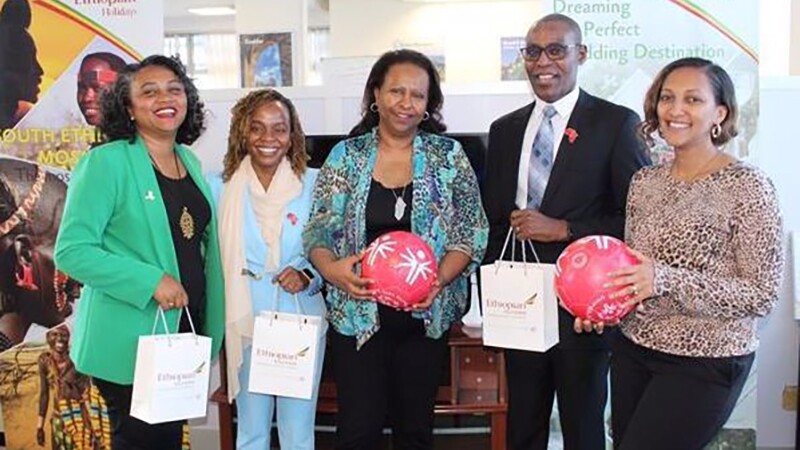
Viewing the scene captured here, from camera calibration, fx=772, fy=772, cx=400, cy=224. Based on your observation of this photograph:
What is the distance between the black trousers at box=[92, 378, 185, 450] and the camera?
206cm

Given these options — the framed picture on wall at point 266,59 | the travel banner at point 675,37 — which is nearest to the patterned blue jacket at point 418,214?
the travel banner at point 675,37

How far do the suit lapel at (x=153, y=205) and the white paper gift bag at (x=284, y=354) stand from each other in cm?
34

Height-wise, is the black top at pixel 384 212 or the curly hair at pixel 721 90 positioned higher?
the curly hair at pixel 721 90

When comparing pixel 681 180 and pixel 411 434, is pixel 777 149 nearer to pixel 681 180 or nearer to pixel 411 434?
pixel 681 180

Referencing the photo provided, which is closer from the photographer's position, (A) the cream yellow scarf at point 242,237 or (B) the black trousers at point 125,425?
(B) the black trousers at point 125,425

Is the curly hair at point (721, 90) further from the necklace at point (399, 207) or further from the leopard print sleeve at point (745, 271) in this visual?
the necklace at point (399, 207)

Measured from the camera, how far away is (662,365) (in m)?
1.85

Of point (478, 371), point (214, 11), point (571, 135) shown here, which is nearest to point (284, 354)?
point (571, 135)

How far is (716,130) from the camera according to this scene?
1872 millimetres

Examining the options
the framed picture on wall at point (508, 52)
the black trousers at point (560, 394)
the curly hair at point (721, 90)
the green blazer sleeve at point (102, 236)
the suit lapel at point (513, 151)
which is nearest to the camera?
the curly hair at point (721, 90)

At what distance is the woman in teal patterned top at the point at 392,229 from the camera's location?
2.22 m

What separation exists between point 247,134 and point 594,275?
1.33 m

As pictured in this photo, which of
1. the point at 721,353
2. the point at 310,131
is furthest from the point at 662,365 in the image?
the point at 310,131

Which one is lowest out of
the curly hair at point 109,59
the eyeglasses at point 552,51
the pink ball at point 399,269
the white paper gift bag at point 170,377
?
the white paper gift bag at point 170,377
